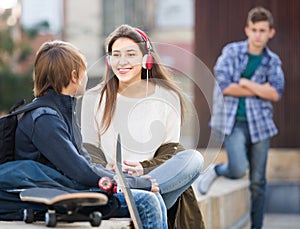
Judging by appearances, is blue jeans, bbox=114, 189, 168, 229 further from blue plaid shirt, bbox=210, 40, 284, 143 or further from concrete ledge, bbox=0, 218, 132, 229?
blue plaid shirt, bbox=210, 40, 284, 143

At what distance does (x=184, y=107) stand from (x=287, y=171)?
23.4ft

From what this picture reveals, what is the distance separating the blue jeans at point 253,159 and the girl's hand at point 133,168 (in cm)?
319

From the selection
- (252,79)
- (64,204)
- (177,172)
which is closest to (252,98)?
(252,79)

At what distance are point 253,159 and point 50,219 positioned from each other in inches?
146

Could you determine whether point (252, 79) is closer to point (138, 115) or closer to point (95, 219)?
point (138, 115)

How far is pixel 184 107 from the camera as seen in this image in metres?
4.92

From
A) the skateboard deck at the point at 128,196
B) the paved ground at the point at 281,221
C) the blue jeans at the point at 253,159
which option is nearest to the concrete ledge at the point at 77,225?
the skateboard deck at the point at 128,196

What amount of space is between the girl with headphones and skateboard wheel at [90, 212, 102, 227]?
1.05 ft

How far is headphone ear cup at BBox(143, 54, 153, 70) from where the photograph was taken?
191 inches

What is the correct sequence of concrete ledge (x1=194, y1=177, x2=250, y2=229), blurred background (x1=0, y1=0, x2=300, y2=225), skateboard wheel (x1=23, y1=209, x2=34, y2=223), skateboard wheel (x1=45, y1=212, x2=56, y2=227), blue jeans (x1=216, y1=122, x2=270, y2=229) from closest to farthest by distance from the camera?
skateboard wheel (x1=45, y1=212, x2=56, y2=227) < skateboard wheel (x1=23, y1=209, x2=34, y2=223) < blurred background (x1=0, y1=0, x2=300, y2=225) < concrete ledge (x1=194, y1=177, x2=250, y2=229) < blue jeans (x1=216, y1=122, x2=270, y2=229)

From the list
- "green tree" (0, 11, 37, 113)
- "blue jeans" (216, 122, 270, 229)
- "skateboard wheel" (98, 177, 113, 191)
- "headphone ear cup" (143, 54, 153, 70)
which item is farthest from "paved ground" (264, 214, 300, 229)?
"green tree" (0, 11, 37, 113)

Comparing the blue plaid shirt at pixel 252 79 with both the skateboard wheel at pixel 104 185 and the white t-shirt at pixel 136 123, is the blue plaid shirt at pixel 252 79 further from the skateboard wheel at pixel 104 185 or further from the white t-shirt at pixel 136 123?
the skateboard wheel at pixel 104 185

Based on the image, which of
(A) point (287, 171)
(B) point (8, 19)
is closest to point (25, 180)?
(A) point (287, 171)

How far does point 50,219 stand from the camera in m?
4.45
